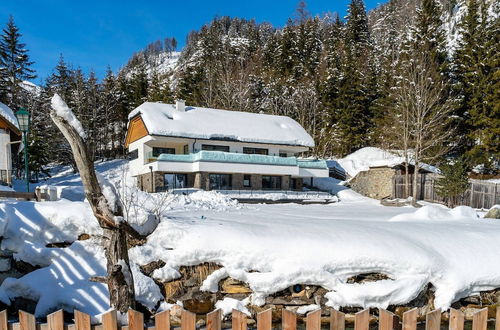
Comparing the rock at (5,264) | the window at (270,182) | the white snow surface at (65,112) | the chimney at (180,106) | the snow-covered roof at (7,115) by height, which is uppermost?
the chimney at (180,106)

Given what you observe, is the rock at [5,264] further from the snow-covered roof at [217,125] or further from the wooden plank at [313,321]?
the snow-covered roof at [217,125]

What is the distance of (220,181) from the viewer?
2566 cm

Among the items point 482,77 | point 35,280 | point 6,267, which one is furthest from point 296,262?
point 482,77

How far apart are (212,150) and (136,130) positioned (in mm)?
7623

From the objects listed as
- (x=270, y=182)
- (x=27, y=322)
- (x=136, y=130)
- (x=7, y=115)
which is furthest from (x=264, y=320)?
(x=136, y=130)

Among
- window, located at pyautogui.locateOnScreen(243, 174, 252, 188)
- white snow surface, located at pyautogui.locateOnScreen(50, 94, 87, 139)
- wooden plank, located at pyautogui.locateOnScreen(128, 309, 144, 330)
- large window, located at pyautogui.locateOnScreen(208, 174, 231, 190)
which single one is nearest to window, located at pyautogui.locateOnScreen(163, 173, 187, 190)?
large window, located at pyautogui.locateOnScreen(208, 174, 231, 190)

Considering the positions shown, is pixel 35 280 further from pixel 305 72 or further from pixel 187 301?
pixel 305 72

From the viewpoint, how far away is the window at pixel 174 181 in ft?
80.9

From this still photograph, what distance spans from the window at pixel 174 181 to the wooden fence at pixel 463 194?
17.9m

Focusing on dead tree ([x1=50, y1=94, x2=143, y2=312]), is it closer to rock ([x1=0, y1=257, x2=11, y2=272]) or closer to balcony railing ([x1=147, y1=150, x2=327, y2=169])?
rock ([x1=0, y1=257, x2=11, y2=272])

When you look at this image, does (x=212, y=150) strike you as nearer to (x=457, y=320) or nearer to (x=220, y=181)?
(x=220, y=181)

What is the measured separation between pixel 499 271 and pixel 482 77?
3128cm

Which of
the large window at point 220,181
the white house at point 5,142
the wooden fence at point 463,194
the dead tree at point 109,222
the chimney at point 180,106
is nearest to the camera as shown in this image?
the dead tree at point 109,222

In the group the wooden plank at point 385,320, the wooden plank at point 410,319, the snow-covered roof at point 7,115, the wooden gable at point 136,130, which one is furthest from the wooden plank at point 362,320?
the wooden gable at point 136,130
